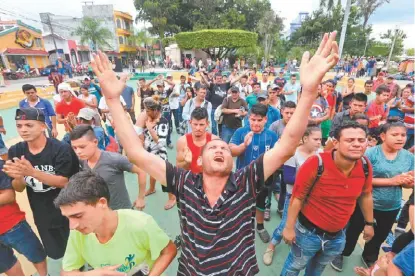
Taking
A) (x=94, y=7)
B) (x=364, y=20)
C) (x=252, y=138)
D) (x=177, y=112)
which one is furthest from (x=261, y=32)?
(x=252, y=138)

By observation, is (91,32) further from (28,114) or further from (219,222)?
(219,222)

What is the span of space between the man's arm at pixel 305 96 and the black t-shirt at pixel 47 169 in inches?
74.9

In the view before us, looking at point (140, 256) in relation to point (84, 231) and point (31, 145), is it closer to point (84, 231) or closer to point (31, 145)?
point (84, 231)

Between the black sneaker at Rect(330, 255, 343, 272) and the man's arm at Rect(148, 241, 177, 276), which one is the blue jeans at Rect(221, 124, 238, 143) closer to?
the black sneaker at Rect(330, 255, 343, 272)

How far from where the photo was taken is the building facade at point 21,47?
27406 mm

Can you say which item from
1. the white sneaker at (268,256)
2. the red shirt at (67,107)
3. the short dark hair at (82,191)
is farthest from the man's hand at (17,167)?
the red shirt at (67,107)

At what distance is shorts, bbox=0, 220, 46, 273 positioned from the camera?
84.8 inches

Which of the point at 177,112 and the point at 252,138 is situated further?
the point at 177,112

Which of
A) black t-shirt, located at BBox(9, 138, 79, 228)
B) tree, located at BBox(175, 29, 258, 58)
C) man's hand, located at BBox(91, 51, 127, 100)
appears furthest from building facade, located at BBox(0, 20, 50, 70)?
man's hand, located at BBox(91, 51, 127, 100)

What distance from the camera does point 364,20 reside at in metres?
38.9

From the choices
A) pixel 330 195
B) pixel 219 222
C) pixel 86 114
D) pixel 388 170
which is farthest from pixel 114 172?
pixel 388 170

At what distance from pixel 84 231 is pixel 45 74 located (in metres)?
34.5

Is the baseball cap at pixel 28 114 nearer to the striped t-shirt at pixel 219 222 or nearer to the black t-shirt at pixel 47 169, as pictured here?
the black t-shirt at pixel 47 169

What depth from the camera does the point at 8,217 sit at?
2127mm
